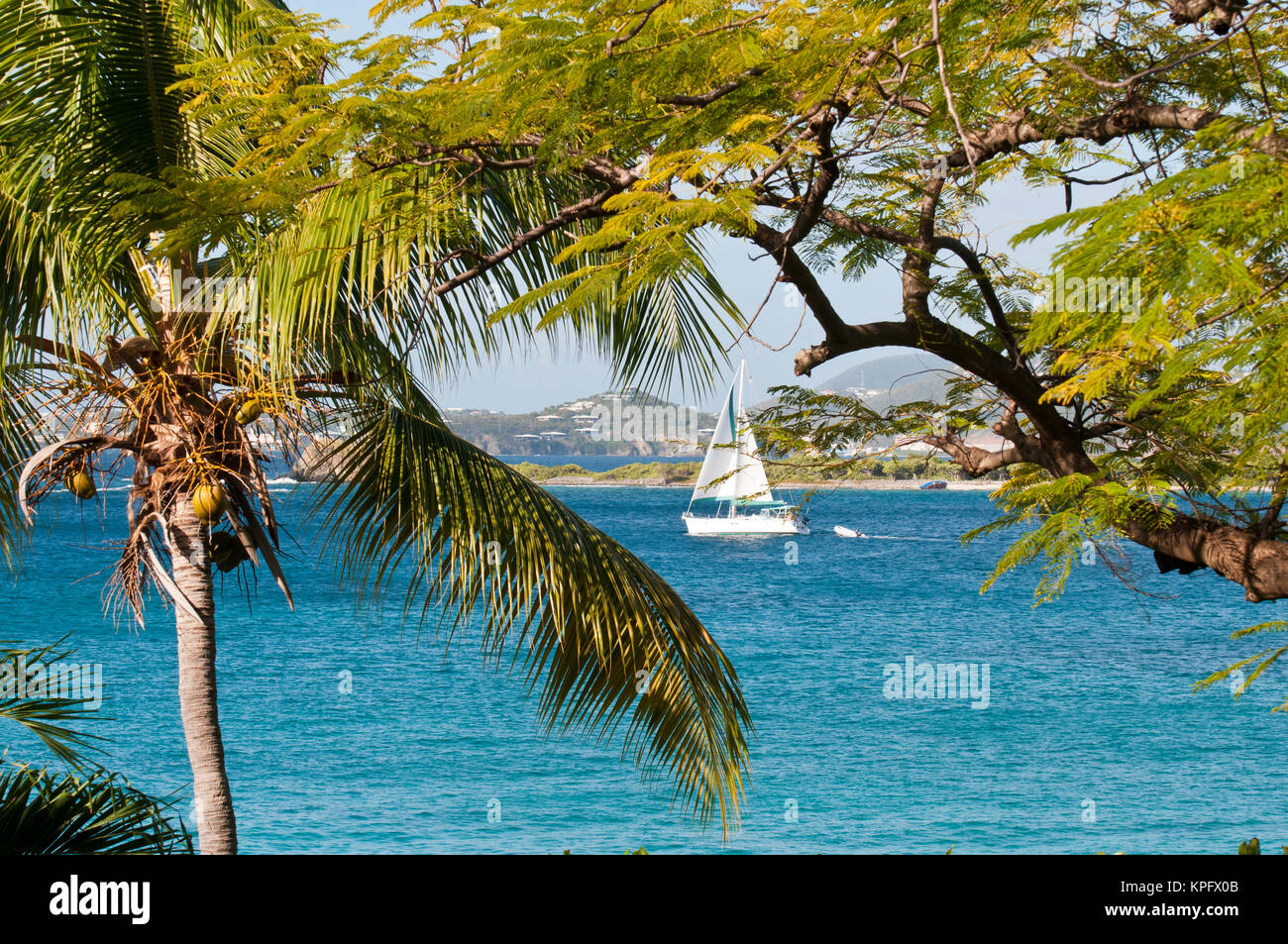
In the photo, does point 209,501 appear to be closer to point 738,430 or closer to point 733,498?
point 738,430

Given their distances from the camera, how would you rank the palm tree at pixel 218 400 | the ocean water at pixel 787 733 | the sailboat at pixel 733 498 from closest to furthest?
the palm tree at pixel 218 400 → the ocean water at pixel 787 733 → the sailboat at pixel 733 498

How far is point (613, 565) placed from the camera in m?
5.75

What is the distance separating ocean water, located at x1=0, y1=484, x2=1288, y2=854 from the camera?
2880 centimetres

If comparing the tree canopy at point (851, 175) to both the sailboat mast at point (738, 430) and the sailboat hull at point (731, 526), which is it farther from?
the sailboat hull at point (731, 526)

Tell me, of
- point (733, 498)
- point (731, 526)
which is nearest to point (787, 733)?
point (733, 498)

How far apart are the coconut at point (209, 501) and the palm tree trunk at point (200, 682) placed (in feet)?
1.10

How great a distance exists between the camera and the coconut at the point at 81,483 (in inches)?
211

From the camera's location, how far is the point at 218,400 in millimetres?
5660

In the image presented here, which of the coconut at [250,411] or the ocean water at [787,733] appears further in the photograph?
the ocean water at [787,733]

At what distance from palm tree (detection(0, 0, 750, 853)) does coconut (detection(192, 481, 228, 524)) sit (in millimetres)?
16

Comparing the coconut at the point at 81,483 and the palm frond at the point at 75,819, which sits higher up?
the coconut at the point at 81,483

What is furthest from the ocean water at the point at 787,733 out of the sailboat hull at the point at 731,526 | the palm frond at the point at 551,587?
the sailboat hull at the point at 731,526

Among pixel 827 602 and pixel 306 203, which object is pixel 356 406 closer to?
pixel 306 203

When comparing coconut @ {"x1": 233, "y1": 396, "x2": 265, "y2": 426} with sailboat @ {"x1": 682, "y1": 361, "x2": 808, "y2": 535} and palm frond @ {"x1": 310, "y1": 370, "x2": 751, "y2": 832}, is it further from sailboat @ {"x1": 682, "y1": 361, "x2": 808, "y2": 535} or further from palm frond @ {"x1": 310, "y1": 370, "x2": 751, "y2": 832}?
sailboat @ {"x1": 682, "y1": 361, "x2": 808, "y2": 535}
